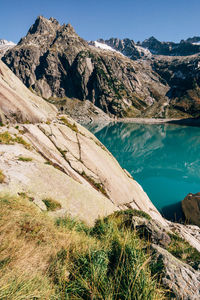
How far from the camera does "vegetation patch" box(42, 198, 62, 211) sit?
26.0 feet

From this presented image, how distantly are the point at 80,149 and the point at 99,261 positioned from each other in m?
14.7

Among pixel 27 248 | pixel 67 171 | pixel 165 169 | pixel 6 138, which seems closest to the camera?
pixel 27 248

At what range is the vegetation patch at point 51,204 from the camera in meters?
7.92

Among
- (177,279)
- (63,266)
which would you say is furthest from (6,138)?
(177,279)

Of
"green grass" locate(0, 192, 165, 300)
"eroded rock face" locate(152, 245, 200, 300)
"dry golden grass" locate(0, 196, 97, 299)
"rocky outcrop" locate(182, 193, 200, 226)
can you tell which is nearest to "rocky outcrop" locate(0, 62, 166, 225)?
"dry golden grass" locate(0, 196, 97, 299)

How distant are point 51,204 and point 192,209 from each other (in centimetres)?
2415

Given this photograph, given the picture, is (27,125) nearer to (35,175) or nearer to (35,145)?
(35,145)

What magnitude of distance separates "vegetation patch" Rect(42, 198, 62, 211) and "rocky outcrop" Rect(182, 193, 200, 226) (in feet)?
76.3

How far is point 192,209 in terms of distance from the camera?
24109mm

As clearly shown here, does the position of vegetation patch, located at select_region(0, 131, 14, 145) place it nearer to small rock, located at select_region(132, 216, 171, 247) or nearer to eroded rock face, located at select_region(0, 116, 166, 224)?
eroded rock face, located at select_region(0, 116, 166, 224)

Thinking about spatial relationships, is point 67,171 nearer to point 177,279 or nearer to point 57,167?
point 57,167

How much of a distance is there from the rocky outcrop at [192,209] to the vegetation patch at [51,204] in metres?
23.3

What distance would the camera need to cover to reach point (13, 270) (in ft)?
10.8

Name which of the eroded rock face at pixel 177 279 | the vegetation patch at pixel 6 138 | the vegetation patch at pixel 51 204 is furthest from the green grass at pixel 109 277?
the vegetation patch at pixel 6 138
